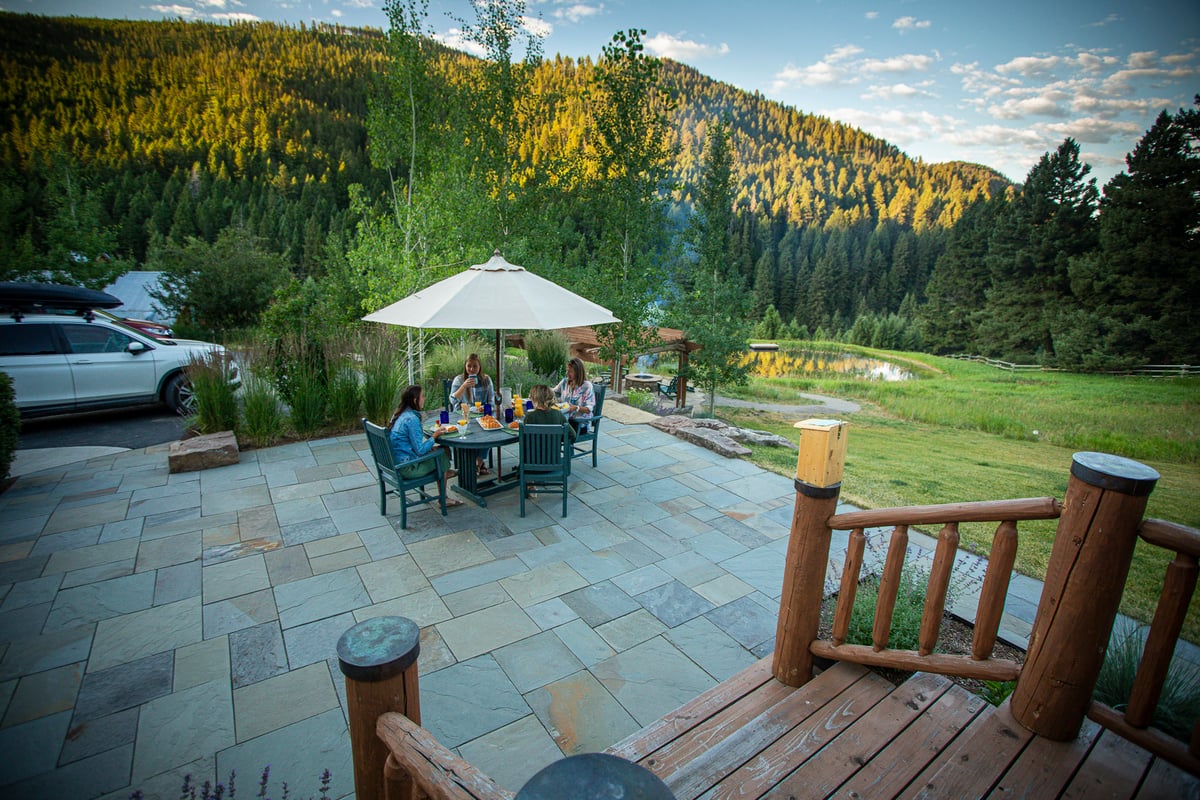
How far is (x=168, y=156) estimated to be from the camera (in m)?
54.5

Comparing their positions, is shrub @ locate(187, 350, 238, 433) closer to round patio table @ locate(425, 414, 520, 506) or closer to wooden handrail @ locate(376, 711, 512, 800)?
round patio table @ locate(425, 414, 520, 506)

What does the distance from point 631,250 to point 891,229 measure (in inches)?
2963

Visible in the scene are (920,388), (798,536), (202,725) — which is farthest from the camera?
(920,388)

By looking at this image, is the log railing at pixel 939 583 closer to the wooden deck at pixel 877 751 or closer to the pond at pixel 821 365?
the wooden deck at pixel 877 751

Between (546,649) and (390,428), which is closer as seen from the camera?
(546,649)

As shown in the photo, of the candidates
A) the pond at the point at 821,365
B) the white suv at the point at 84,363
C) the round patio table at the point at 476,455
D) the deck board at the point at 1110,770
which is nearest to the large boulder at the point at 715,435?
the round patio table at the point at 476,455

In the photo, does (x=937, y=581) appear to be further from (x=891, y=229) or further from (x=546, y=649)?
(x=891, y=229)

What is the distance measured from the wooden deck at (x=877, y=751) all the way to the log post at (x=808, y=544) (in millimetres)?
153

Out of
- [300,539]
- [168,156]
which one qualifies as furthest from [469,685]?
[168,156]

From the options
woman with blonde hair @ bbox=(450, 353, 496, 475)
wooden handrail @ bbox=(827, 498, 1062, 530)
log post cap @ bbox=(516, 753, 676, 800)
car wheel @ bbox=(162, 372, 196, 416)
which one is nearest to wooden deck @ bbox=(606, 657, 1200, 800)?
wooden handrail @ bbox=(827, 498, 1062, 530)

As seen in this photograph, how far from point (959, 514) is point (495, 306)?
390cm

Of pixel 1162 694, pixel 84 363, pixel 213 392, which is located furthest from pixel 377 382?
pixel 1162 694

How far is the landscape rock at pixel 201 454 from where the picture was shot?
19.2 feet

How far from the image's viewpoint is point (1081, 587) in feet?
5.71
